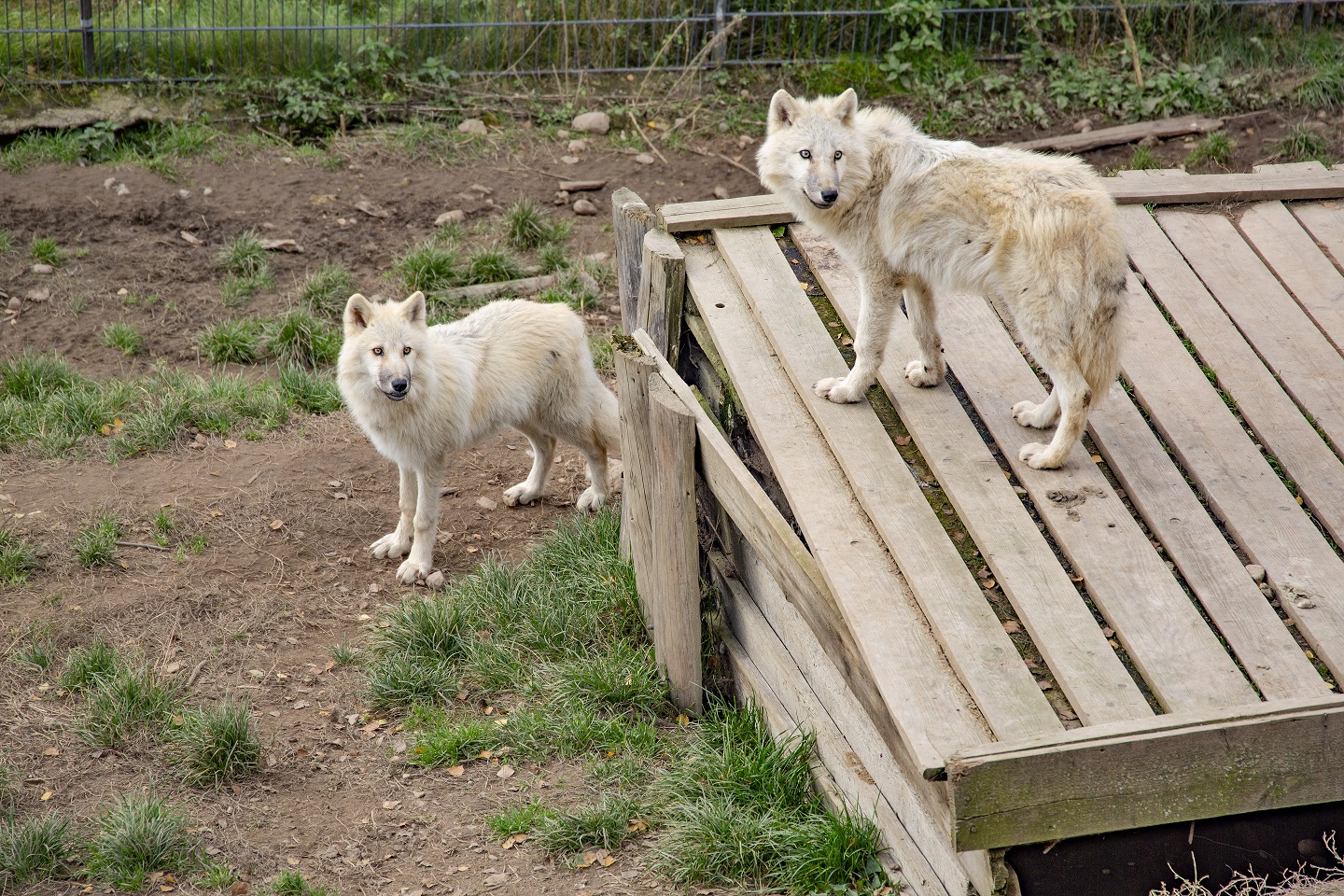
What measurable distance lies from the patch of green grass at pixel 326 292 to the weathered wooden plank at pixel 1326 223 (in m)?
6.03

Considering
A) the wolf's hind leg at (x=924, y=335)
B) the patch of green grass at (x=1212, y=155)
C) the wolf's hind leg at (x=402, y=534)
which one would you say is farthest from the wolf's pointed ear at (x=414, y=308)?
the patch of green grass at (x=1212, y=155)

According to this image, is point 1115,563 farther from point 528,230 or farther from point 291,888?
point 528,230

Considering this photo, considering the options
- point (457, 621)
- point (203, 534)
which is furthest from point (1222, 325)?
point (203, 534)

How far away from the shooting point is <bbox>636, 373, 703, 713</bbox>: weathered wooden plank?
442 cm

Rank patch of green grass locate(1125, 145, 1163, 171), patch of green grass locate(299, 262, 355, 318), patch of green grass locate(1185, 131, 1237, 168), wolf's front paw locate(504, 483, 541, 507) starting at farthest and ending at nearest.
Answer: patch of green grass locate(1185, 131, 1237, 168), patch of green grass locate(1125, 145, 1163, 171), patch of green grass locate(299, 262, 355, 318), wolf's front paw locate(504, 483, 541, 507)

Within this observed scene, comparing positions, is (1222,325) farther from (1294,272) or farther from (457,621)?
(457,621)

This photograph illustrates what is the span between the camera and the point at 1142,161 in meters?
8.77

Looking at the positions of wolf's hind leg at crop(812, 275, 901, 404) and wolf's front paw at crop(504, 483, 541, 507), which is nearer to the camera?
wolf's hind leg at crop(812, 275, 901, 404)

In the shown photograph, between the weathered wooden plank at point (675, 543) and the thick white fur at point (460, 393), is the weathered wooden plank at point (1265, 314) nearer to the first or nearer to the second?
the weathered wooden plank at point (675, 543)

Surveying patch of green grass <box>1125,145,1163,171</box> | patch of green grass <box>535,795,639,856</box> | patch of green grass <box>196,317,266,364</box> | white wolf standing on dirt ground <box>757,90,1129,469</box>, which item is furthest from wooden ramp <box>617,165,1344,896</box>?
patch of green grass <box>196,317,266,364</box>

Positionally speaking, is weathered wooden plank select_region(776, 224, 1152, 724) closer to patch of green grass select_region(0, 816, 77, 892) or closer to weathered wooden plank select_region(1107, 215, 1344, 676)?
weathered wooden plank select_region(1107, 215, 1344, 676)

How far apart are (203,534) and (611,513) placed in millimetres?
2223

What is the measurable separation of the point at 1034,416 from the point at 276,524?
13.5 feet

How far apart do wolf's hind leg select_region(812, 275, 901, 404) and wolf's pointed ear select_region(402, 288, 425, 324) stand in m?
2.14
